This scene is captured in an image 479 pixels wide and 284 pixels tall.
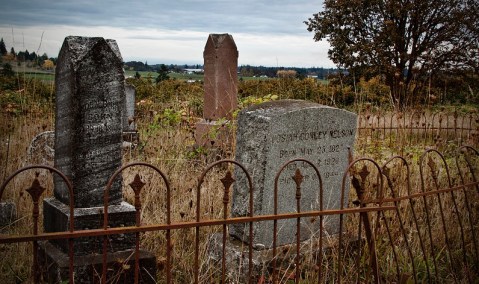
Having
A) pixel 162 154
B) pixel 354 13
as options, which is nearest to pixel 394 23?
pixel 354 13

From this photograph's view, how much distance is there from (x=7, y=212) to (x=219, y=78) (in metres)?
4.46

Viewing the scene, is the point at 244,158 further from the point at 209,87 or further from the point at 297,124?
the point at 209,87

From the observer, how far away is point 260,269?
148 inches

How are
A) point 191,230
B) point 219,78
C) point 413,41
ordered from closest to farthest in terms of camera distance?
point 191,230 → point 219,78 → point 413,41

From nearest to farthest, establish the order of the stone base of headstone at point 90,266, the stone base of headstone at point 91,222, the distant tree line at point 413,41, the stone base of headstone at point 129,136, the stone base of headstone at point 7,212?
the stone base of headstone at point 90,266 < the stone base of headstone at point 91,222 < the stone base of headstone at point 7,212 < the stone base of headstone at point 129,136 < the distant tree line at point 413,41

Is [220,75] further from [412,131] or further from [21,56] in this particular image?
[412,131]

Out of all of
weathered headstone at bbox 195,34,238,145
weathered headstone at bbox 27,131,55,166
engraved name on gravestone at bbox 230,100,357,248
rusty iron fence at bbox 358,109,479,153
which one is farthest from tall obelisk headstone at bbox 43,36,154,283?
weathered headstone at bbox 195,34,238,145

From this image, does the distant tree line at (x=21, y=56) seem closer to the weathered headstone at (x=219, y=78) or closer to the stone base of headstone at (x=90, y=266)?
the weathered headstone at (x=219, y=78)

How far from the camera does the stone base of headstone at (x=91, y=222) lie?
12.0ft

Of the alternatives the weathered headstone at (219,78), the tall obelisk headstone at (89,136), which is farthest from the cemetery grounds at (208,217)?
the weathered headstone at (219,78)

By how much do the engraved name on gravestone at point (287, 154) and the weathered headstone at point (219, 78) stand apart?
4.01 meters

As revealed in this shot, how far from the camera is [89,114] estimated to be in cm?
373

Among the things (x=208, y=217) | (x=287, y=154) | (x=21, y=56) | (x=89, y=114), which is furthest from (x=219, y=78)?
(x=89, y=114)

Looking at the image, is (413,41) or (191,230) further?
(413,41)
